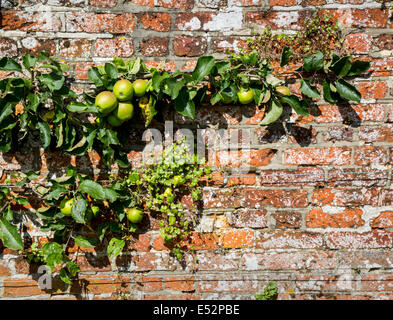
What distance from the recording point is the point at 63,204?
1.36 meters

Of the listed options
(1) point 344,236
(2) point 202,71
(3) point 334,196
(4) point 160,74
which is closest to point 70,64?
(4) point 160,74

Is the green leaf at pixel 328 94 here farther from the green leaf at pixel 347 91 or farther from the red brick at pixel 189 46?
the red brick at pixel 189 46

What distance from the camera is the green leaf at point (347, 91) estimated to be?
137 cm

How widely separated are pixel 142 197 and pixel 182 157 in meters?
0.28

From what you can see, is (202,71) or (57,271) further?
(57,271)

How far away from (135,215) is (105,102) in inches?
20.9

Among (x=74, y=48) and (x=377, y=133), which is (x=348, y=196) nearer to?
(x=377, y=133)

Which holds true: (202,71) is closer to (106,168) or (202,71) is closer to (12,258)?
(106,168)

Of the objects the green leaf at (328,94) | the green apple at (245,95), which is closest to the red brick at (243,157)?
the green apple at (245,95)

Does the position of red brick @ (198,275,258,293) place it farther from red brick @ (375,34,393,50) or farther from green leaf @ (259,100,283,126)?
red brick @ (375,34,393,50)

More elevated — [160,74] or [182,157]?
Answer: [160,74]

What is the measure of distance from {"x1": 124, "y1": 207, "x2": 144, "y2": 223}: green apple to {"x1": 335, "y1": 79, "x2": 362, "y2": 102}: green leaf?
3.59 ft

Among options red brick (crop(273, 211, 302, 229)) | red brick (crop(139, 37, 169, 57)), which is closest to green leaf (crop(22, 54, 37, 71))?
red brick (crop(139, 37, 169, 57))

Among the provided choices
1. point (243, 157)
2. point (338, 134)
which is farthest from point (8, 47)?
point (338, 134)
